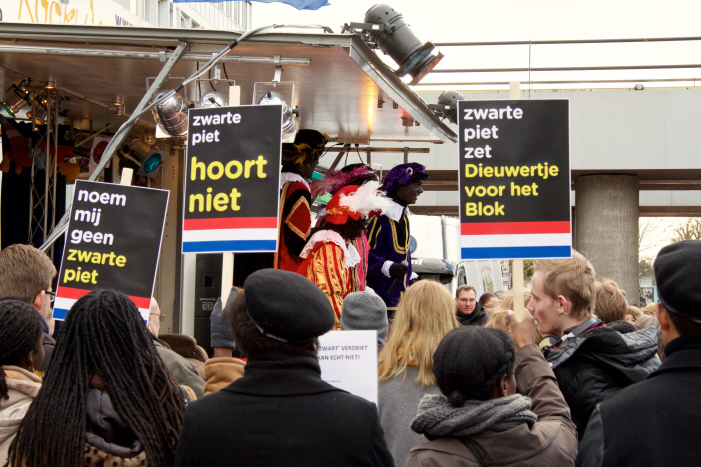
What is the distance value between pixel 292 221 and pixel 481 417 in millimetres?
3602

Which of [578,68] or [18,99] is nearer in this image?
[18,99]

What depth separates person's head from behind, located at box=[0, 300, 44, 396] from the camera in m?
2.47

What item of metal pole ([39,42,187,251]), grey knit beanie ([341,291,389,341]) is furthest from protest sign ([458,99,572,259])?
metal pole ([39,42,187,251])

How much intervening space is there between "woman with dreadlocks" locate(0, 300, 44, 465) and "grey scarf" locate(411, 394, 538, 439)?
1.32 m

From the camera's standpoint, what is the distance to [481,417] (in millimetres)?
2006

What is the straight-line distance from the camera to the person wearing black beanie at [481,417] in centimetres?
200

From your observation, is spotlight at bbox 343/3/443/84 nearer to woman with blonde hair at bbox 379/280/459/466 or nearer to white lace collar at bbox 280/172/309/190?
white lace collar at bbox 280/172/309/190

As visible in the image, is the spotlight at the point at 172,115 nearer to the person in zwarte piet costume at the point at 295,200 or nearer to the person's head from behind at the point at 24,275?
the person in zwarte piet costume at the point at 295,200

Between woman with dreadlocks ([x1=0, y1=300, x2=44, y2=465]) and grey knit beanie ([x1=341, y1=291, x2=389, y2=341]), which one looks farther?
grey knit beanie ([x1=341, y1=291, x2=389, y2=341])

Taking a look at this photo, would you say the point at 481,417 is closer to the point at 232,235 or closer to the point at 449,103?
the point at 232,235

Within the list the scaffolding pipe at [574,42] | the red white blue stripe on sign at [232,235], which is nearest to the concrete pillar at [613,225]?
the scaffolding pipe at [574,42]

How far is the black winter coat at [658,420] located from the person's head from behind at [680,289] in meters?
0.04

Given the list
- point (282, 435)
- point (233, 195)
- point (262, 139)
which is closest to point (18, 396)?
point (282, 435)

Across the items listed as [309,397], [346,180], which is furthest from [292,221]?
[309,397]
